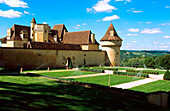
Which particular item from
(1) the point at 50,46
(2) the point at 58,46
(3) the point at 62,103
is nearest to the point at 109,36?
(2) the point at 58,46

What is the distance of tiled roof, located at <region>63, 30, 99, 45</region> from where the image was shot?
42.5 meters

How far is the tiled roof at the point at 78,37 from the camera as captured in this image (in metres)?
42.5

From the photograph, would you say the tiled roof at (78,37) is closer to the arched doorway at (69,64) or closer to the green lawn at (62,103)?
the arched doorway at (69,64)

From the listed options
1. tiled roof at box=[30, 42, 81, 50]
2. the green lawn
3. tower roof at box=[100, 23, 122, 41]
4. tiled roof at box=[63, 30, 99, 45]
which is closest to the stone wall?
tiled roof at box=[30, 42, 81, 50]

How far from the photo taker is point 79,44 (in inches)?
1682

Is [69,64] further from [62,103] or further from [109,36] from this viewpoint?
[62,103]

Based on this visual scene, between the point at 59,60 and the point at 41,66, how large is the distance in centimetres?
445

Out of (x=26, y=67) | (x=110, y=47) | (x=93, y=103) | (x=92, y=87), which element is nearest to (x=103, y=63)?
(x=110, y=47)

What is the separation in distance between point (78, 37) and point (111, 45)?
9.25m

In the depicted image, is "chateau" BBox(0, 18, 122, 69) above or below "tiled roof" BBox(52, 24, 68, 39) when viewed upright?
below

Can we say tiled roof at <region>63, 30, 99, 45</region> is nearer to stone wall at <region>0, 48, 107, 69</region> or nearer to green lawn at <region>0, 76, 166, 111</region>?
stone wall at <region>0, 48, 107, 69</region>

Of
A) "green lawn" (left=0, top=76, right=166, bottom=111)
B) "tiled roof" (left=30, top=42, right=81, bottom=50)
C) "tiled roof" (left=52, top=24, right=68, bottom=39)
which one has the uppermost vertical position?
"tiled roof" (left=52, top=24, right=68, bottom=39)

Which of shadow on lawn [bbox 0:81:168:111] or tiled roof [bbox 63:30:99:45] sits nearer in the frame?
shadow on lawn [bbox 0:81:168:111]

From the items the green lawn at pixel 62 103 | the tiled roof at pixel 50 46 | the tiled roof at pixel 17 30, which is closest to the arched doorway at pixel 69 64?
the tiled roof at pixel 50 46
